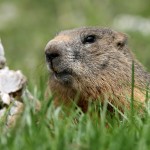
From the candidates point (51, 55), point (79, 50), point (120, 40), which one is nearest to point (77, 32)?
point (79, 50)

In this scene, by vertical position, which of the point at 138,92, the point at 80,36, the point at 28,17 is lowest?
the point at 28,17

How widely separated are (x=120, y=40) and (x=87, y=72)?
72 cm

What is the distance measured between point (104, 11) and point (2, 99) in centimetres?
551

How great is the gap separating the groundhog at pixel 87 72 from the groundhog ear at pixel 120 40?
15cm

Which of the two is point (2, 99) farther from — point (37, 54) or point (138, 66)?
point (37, 54)

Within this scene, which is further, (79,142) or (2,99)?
(2,99)

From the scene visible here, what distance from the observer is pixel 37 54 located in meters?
10.5

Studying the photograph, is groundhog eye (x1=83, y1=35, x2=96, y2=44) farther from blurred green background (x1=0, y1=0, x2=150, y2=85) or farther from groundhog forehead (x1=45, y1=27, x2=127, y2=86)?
blurred green background (x1=0, y1=0, x2=150, y2=85)

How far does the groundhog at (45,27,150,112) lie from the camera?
17.7ft

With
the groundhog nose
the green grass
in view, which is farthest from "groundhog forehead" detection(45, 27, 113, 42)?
the green grass

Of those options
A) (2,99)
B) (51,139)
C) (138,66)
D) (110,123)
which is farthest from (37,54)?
(51,139)

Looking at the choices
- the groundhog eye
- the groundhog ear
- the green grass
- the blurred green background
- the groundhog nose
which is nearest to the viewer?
the green grass

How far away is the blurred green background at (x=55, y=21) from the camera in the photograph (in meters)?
9.77

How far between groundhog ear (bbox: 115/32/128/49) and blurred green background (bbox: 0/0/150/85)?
2891 mm
